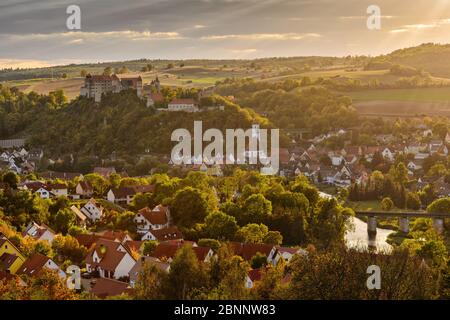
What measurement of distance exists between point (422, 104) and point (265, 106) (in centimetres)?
1618

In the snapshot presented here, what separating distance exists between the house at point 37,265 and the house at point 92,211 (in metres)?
10.1

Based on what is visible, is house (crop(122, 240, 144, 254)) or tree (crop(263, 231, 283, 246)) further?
tree (crop(263, 231, 283, 246))

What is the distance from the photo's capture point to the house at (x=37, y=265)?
18609 mm

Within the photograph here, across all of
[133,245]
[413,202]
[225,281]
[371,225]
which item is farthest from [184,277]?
[413,202]

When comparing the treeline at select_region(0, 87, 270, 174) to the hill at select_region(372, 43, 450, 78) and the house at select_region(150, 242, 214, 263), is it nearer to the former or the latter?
the house at select_region(150, 242, 214, 263)

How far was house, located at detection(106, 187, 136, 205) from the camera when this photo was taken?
1332 inches

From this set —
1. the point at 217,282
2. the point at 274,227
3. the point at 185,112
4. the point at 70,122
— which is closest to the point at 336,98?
the point at 185,112

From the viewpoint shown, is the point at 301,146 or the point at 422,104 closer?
the point at 301,146

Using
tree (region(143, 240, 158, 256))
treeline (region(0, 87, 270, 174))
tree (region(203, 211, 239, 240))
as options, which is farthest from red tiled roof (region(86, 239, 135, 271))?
treeline (region(0, 87, 270, 174))

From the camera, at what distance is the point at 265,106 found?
7469 centimetres

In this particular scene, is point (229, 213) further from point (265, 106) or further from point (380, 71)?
point (380, 71)

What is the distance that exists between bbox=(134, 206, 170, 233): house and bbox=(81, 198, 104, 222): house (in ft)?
8.51

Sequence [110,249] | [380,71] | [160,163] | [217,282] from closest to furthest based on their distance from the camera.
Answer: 1. [217,282]
2. [110,249]
3. [160,163]
4. [380,71]

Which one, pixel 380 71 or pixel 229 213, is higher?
pixel 380 71
